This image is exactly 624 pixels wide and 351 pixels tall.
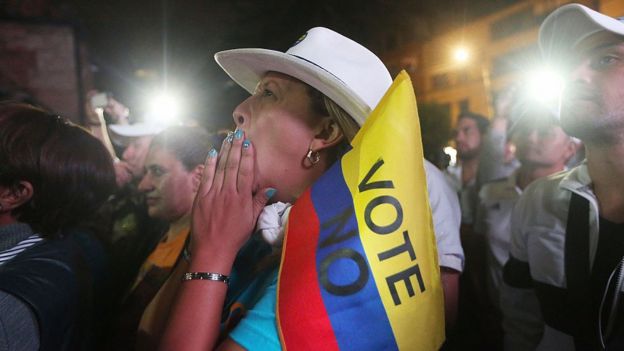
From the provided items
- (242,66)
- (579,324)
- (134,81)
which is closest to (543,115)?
(579,324)

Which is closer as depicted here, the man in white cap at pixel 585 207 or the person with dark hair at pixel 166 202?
the man in white cap at pixel 585 207

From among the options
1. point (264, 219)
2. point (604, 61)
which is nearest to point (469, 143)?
point (604, 61)

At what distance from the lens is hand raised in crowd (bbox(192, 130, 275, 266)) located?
1.27 metres

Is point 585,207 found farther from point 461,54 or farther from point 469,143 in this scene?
point 461,54

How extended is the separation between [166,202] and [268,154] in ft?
6.15

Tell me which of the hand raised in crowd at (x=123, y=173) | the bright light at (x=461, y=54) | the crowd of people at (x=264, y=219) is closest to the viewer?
the crowd of people at (x=264, y=219)

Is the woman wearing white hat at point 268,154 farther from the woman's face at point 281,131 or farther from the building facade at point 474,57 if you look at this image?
the building facade at point 474,57

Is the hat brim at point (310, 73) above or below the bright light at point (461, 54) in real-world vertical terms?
below

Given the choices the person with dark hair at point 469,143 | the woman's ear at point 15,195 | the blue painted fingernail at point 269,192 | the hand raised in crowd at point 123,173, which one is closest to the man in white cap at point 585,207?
the blue painted fingernail at point 269,192

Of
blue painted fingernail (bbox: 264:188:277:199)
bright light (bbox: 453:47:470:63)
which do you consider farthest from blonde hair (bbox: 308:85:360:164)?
bright light (bbox: 453:47:470:63)

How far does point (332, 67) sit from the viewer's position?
1.44 metres

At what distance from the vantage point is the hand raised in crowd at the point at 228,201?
127 cm

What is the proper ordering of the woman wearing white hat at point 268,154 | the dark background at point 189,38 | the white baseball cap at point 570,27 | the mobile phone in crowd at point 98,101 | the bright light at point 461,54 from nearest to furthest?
the woman wearing white hat at point 268,154, the white baseball cap at point 570,27, the mobile phone in crowd at point 98,101, the dark background at point 189,38, the bright light at point 461,54

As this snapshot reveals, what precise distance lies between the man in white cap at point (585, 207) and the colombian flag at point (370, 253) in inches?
42.1
